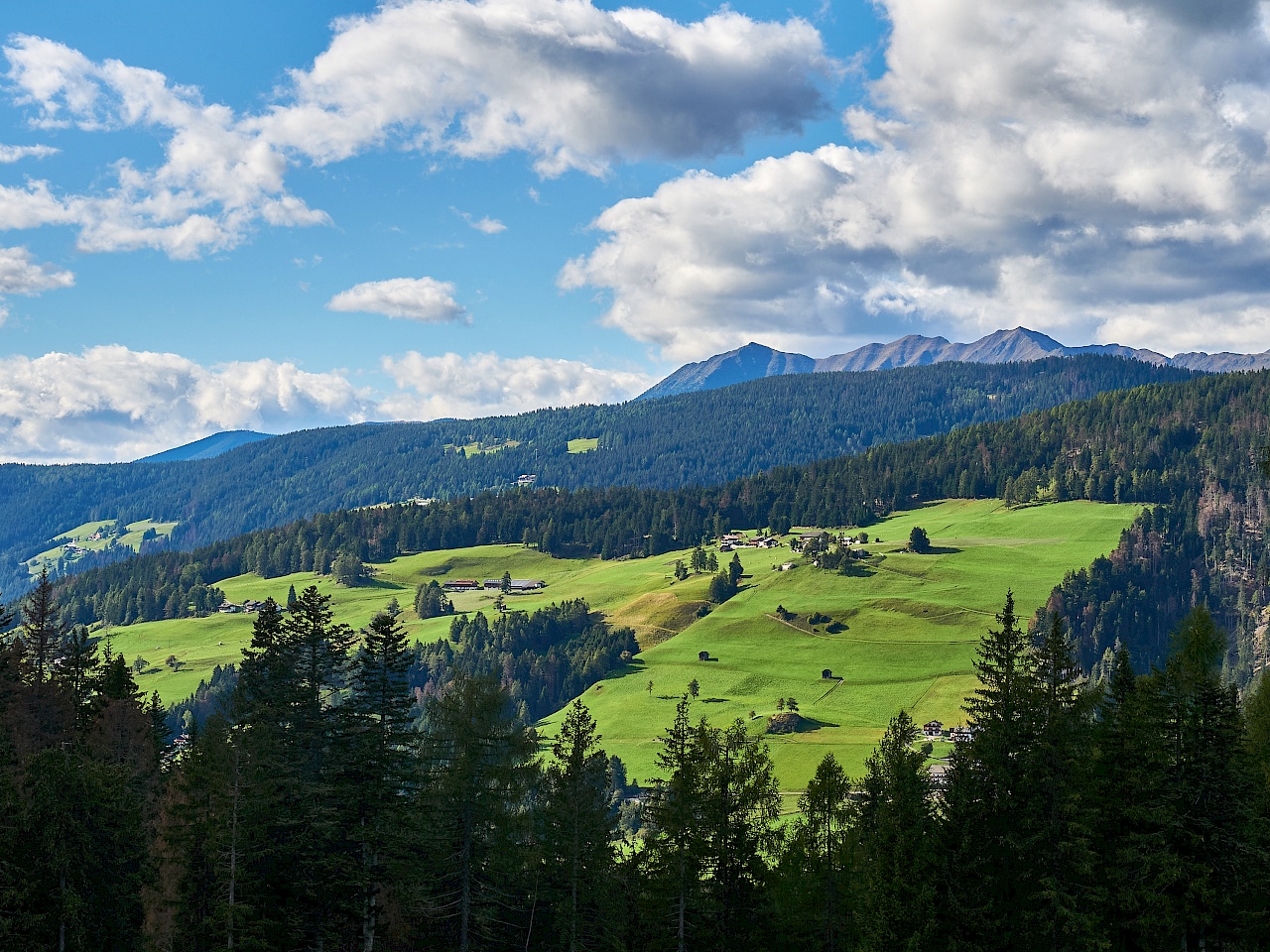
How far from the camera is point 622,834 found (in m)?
57.3

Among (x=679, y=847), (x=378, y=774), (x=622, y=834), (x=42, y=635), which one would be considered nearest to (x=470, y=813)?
(x=378, y=774)

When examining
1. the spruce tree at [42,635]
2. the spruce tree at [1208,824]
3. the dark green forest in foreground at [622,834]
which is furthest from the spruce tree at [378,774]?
the spruce tree at [1208,824]

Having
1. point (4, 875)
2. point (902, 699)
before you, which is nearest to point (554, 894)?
point (4, 875)

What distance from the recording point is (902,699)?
188125 millimetres

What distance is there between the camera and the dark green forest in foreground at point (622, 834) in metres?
45.1

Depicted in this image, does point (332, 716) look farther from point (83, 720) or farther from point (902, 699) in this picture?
point (902, 699)

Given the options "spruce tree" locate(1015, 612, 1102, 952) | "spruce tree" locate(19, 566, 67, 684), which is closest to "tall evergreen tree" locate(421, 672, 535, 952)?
"spruce tree" locate(1015, 612, 1102, 952)

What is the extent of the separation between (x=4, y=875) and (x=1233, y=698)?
179 feet

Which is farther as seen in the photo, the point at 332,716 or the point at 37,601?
the point at 37,601

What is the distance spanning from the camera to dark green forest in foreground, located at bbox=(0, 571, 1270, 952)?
45094 millimetres

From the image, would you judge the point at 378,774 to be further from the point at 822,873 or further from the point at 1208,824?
the point at 1208,824

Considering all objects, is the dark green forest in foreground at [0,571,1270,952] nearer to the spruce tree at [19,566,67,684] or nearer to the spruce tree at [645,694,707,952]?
the spruce tree at [645,694,707,952]

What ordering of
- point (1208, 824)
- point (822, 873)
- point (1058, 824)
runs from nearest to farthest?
point (1208, 824)
point (1058, 824)
point (822, 873)

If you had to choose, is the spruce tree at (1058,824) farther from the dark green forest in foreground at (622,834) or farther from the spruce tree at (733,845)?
the spruce tree at (733,845)
